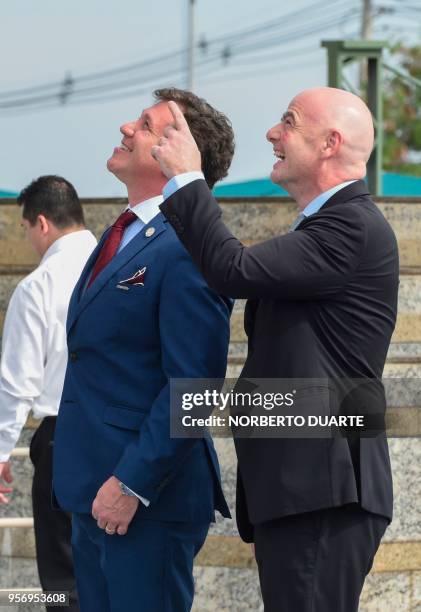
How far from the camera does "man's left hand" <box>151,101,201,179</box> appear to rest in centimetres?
299

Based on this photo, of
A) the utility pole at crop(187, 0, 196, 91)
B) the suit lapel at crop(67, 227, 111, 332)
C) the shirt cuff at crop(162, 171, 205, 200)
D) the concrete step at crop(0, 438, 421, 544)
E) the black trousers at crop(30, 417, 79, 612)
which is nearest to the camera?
the shirt cuff at crop(162, 171, 205, 200)

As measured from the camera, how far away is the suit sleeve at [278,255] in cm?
284

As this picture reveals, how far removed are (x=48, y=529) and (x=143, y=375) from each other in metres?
2.02

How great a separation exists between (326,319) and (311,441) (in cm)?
29

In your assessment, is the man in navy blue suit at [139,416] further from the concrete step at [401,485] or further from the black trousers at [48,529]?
the concrete step at [401,485]

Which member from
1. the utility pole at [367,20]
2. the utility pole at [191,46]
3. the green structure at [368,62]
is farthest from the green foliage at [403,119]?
the green structure at [368,62]

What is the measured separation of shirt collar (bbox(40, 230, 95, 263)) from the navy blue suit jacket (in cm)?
164

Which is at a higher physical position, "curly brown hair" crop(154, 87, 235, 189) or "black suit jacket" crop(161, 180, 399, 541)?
"curly brown hair" crop(154, 87, 235, 189)

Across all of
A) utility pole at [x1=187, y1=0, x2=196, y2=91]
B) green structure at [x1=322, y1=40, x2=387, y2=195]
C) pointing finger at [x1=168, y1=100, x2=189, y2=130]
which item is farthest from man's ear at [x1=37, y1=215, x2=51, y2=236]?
utility pole at [x1=187, y1=0, x2=196, y2=91]

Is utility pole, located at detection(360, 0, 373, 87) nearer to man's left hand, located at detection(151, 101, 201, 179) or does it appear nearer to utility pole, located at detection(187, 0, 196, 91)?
utility pole, located at detection(187, 0, 196, 91)

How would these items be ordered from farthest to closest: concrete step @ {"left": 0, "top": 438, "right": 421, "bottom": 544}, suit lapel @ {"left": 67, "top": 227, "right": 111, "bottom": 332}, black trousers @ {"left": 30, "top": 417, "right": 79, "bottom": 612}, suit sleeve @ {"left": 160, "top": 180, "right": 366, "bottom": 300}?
concrete step @ {"left": 0, "top": 438, "right": 421, "bottom": 544}, black trousers @ {"left": 30, "top": 417, "right": 79, "bottom": 612}, suit lapel @ {"left": 67, "top": 227, "right": 111, "bottom": 332}, suit sleeve @ {"left": 160, "top": 180, "right": 366, "bottom": 300}

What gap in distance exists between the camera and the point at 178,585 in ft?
10.8

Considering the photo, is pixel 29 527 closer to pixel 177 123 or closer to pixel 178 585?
pixel 178 585

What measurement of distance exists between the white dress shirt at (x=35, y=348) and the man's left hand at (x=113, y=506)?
1.55m
